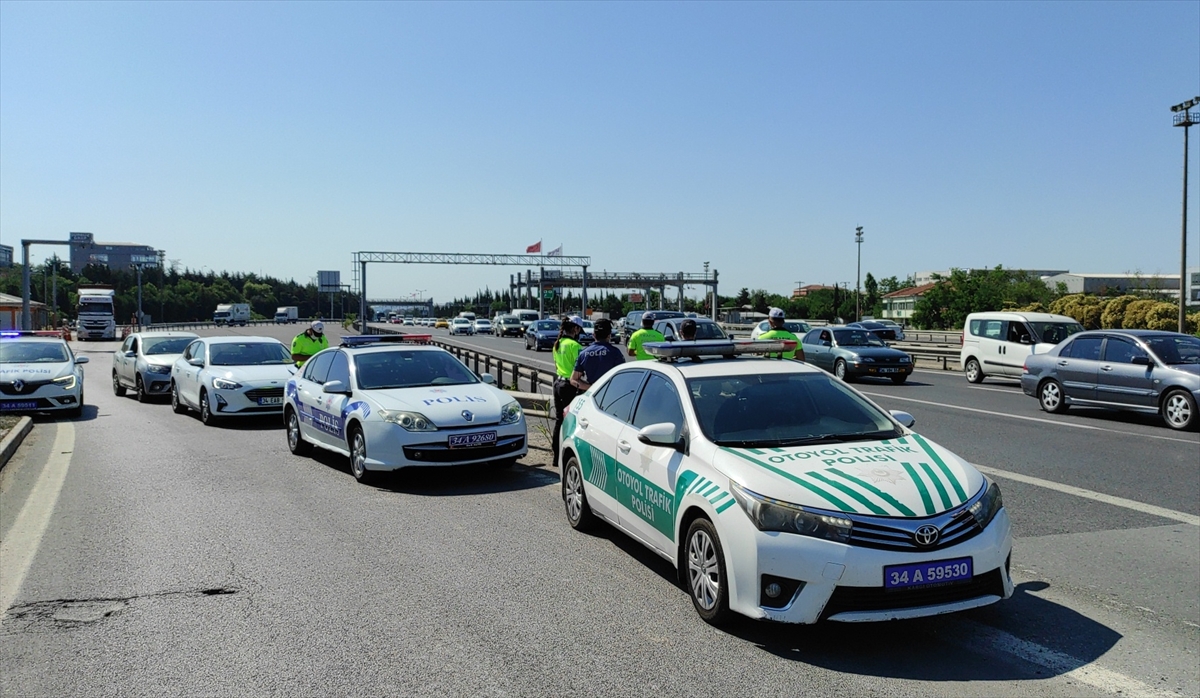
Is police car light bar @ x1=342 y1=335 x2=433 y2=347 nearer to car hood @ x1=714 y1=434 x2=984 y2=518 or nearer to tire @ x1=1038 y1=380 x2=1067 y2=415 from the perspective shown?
car hood @ x1=714 y1=434 x2=984 y2=518

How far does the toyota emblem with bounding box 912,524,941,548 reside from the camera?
461 cm

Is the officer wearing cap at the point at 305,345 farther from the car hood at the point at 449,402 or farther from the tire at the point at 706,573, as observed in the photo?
the tire at the point at 706,573

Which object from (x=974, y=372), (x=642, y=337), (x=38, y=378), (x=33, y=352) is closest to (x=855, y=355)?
(x=974, y=372)

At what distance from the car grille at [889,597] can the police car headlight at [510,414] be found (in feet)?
18.7

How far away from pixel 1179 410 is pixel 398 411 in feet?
40.0

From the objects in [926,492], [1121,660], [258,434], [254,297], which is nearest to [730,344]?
[926,492]

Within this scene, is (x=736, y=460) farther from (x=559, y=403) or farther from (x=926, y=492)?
(x=559, y=403)

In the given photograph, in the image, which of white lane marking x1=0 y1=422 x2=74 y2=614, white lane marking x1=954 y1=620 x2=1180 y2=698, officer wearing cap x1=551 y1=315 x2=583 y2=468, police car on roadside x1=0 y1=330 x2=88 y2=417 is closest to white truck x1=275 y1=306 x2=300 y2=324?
Result: police car on roadside x1=0 y1=330 x2=88 y2=417

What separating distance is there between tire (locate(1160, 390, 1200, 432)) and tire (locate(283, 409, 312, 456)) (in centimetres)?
1304

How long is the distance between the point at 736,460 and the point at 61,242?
42696 mm

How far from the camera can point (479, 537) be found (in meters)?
7.36

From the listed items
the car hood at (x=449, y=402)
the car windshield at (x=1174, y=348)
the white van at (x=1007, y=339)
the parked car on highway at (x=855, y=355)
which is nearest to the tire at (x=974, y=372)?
the white van at (x=1007, y=339)

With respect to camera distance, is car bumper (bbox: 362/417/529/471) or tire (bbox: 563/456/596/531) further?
car bumper (bbox: 362/417/529/471)

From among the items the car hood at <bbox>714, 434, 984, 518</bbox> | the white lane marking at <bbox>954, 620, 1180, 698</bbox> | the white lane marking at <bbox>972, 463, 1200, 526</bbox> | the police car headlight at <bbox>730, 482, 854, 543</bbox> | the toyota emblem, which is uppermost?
the car hood at <bbox>714, 434, 984, 518</bbox>
